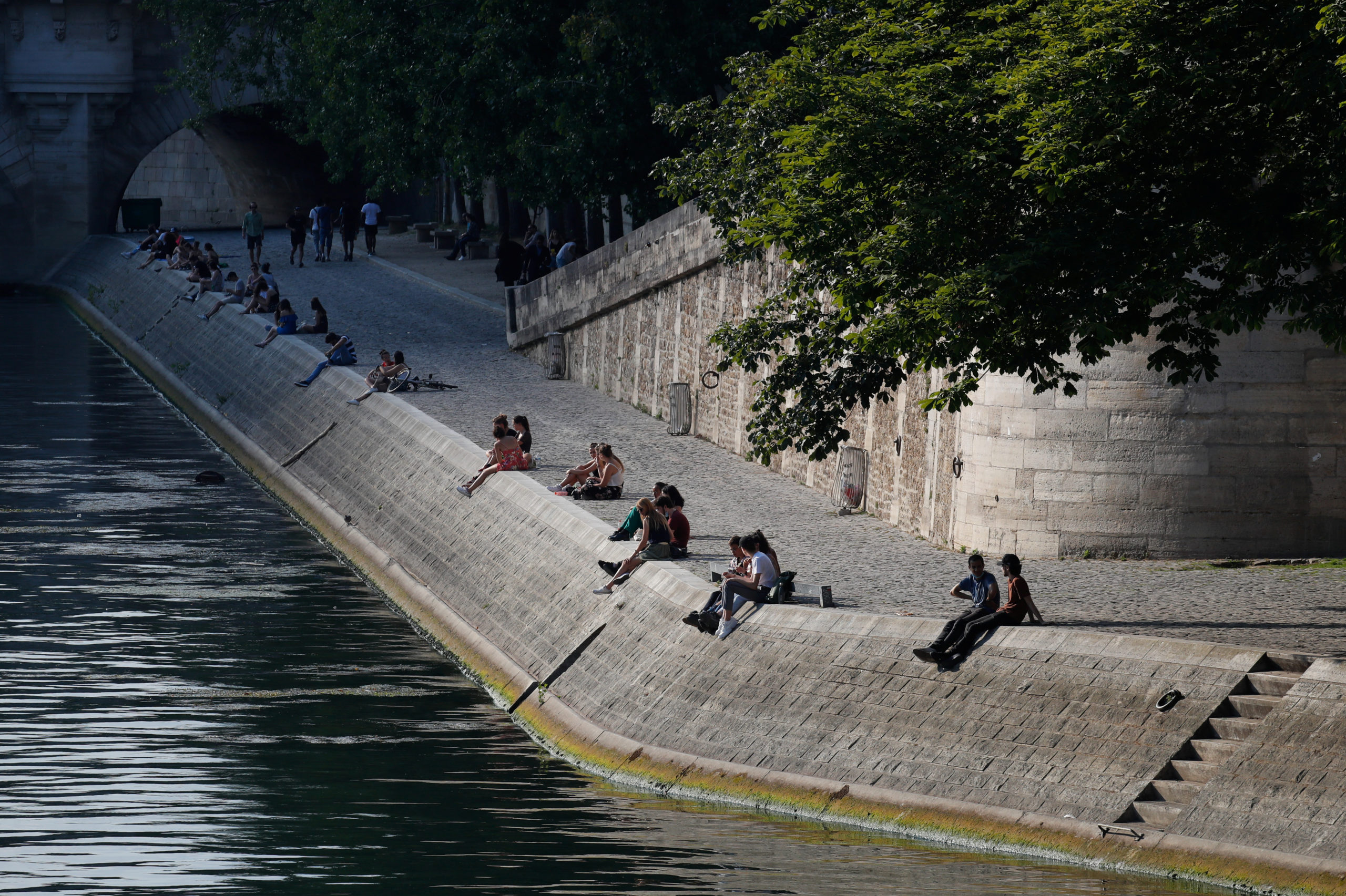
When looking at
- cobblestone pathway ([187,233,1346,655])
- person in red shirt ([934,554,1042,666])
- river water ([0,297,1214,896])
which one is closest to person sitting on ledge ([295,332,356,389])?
cobblestone pathway ([187,233,1346,655])

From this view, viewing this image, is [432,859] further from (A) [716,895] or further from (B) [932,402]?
(B) [932,402]

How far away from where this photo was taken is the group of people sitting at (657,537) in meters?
24.3

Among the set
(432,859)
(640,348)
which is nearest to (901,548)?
(432,859)

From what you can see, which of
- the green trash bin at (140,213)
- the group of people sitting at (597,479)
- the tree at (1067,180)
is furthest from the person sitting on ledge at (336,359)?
the green trash bin at (140,213)

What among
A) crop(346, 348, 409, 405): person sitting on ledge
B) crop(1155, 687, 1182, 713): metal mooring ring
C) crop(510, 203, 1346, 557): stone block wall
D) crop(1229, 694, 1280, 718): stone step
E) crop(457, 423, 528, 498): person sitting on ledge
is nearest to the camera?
crop(1229, 694, 1280, 718): stone step

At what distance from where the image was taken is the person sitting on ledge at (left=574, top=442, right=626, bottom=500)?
94.7 feet

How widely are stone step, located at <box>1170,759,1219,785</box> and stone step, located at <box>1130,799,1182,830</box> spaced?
28 centimetres

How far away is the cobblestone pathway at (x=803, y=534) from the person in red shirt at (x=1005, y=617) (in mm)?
1024

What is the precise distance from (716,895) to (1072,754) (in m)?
3.51

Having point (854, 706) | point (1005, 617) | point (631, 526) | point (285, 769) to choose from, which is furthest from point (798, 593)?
point (285, 769)

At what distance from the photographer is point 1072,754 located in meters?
17.3

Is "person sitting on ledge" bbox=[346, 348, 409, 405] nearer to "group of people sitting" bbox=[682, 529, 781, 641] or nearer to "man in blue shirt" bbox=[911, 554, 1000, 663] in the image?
"group of people sitting" bbox=[682, 529, 781, 641]

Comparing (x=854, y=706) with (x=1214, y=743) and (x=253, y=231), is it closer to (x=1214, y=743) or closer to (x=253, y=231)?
(x=1214, y=743)

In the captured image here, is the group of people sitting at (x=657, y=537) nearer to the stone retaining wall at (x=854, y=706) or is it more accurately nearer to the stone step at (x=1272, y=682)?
the stone retaining wall at (x=854, y=706)
